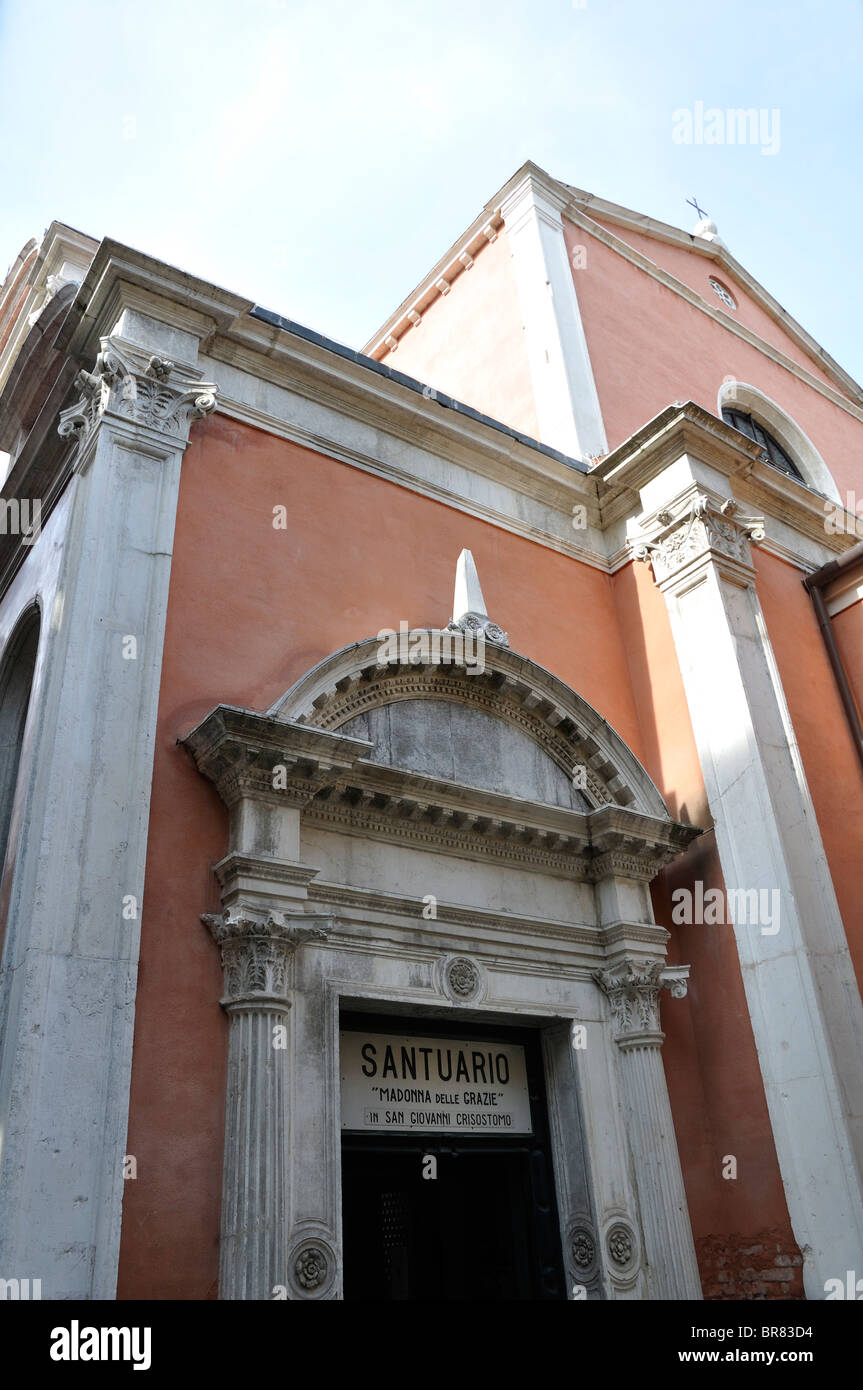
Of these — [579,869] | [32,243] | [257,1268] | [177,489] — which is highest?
[32,243]

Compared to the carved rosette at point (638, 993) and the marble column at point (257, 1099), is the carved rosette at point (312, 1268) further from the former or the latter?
the carved rosette at point (638, 993)

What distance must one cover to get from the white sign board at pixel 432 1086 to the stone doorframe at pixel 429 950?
0.75ft

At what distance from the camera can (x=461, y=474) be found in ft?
27.9

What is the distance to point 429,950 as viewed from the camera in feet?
20.8

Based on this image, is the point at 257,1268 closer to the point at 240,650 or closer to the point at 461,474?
the point at 240,650

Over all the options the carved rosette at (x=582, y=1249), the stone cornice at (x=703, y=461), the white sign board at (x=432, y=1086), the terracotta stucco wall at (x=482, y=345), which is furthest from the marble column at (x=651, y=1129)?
the terracotta stucco wall at (x=482, y=345)

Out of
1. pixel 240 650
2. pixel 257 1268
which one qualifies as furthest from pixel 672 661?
pixel 257 1268

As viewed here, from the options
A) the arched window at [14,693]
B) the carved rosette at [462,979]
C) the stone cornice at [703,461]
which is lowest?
the carved rosette at [462,979]

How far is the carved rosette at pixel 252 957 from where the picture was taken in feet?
17.4

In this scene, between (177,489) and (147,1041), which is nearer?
(147,1041)

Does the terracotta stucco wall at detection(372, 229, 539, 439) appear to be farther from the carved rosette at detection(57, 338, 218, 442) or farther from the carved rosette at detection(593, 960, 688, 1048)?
the carved rosette at detection(593, 960, 688, 1048)

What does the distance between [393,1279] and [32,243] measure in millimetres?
10556

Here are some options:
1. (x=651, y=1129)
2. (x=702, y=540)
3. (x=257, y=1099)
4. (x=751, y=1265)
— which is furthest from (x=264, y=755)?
(x=702, y=540)

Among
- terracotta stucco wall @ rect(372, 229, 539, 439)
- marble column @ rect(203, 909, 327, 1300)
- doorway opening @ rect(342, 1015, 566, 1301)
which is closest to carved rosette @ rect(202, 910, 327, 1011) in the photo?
marble column @ rect(203, 909, 327, 1300)
